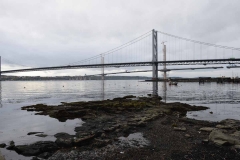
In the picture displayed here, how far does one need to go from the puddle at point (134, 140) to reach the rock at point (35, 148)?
3019 millimetres

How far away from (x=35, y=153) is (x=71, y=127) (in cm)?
398

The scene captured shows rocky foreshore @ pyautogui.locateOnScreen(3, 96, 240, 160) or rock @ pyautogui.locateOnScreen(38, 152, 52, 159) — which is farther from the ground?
rocky foreshore @ pyautogui.locateOnScreen(3, 96, 240, 160)

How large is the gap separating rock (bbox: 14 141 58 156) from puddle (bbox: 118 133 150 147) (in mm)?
3019

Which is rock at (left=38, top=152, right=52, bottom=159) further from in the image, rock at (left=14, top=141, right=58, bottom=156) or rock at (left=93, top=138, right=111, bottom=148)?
rock at (left=93, top=138, right=111, bottom=148)

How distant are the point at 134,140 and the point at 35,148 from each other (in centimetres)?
439

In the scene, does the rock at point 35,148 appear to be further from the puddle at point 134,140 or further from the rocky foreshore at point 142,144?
the puddle at point 134,140

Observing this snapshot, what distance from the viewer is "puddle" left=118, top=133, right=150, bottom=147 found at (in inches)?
319

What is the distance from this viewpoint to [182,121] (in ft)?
40.3

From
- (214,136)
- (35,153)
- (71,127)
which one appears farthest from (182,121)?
(35,153)

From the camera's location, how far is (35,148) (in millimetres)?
7621

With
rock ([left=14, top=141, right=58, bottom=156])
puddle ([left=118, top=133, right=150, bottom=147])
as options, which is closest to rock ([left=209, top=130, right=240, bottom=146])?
puddle ([left=118, top=133, right=150, bottom=147])

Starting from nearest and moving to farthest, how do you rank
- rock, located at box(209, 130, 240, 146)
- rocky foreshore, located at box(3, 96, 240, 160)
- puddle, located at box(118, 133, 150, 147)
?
rocky foreshore, located at box(3, 96, 240, 160)
rock, located at box(209, 130, 240, 146)
puddle, located at box(118, 133, 150, 147)

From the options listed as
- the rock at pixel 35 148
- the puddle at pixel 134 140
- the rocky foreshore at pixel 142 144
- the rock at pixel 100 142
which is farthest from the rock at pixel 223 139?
the rock at pixel 35 148

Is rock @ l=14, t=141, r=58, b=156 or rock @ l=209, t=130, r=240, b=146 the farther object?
rock @ l=209, t=130, r=240, b=146
